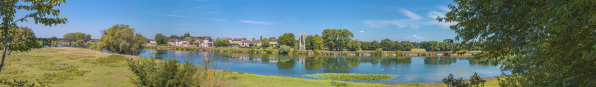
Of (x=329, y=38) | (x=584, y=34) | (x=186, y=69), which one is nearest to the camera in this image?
(x=584, y=34)

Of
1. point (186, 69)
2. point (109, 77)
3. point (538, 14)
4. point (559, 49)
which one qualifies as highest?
point (538, 14)

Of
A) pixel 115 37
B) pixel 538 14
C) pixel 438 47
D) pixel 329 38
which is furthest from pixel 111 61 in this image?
pixel 438 47

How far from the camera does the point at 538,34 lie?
4.93 meters

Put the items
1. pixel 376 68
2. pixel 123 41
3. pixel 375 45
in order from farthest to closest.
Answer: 1. pixel 375 45
2. pixel 123 41
3. pixel 376 68

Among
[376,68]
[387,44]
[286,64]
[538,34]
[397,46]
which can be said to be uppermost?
[387,44]

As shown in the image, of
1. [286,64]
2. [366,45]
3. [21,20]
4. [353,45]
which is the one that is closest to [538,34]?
[21,20]

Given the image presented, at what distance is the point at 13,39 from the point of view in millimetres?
3844

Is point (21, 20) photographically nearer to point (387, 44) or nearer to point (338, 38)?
point (338, 38)

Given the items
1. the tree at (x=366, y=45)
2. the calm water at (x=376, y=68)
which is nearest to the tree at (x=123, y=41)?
the calm water at (x=376, y=68)

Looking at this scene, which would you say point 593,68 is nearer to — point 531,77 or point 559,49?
point 559,49

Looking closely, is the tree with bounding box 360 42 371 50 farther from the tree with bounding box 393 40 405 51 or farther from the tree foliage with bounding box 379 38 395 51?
the tree with bounding box 393 40 405 51

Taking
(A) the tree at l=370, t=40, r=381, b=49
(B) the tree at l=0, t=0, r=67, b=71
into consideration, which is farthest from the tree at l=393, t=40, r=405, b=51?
(B) the tree at l=0, t=0, r=67, b=71

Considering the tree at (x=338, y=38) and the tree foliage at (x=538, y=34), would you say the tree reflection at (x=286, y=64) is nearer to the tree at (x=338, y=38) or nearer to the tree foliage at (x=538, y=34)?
the tree foliage at (x=538, y=34)

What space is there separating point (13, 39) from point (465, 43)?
27.9 feet
